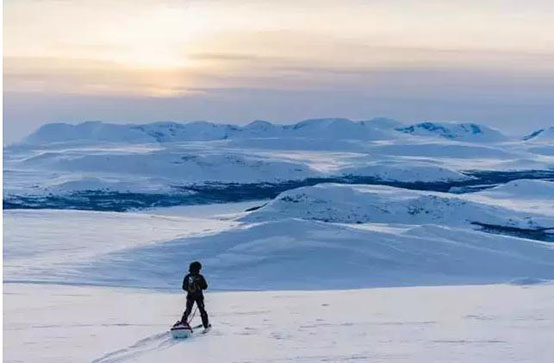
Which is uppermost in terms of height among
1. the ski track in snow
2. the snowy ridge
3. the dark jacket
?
the dark jacket

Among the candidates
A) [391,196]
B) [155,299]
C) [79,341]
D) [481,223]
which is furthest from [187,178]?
[79,341]

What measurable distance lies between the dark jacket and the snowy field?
68 cm

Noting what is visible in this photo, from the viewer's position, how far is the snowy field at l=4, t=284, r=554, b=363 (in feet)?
39.9

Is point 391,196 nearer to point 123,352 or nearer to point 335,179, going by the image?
→ point 335,179

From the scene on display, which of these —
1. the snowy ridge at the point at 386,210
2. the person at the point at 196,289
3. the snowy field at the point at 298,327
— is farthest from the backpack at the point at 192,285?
the snowy ridge at the point at 386,210

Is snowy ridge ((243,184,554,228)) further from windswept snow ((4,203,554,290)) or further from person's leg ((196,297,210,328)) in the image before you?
person's leg ((196,297,210,328))

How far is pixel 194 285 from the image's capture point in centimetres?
1455

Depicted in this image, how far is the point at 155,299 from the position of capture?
21.0 m

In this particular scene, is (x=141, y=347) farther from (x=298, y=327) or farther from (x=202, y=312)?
(x=298, y=327)

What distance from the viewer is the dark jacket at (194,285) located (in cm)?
1449

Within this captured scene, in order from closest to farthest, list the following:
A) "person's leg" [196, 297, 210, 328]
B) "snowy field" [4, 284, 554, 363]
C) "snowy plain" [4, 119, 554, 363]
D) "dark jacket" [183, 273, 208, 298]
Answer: "snowy field" [4, 284, 554, 363] < "snowy plain" [4, 119, 554, 363] < "person's leg" [196, 297, 210, 328] < "dark jacket" [183, 273, 208, 298]

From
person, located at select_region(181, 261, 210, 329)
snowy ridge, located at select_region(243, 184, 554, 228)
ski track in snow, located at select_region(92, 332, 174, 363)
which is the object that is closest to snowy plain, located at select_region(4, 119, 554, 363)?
ski track in snow, located at select_region(92, 332, 174, 363)

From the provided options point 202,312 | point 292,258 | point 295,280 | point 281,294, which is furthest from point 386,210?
point 202,312

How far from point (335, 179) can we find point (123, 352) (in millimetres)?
101406
